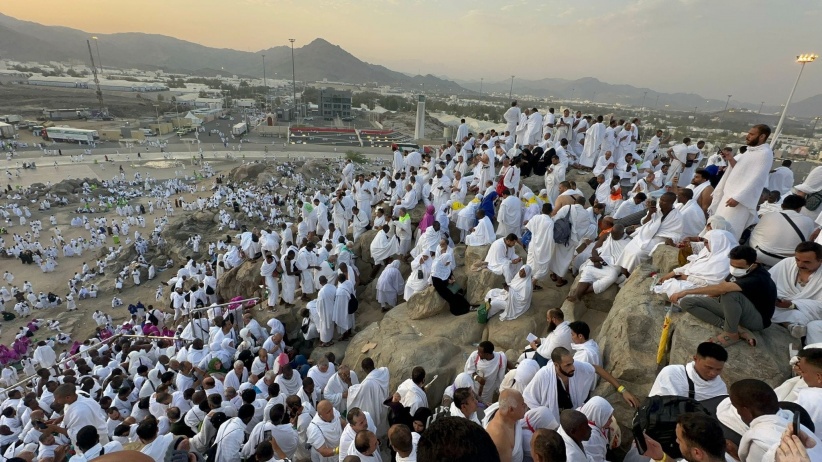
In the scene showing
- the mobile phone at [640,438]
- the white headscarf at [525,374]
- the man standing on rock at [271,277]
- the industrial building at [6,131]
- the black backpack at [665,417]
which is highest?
the black backpack at [665,417]

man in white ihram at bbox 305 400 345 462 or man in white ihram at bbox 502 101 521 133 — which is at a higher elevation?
man in white ihram at bbox 502 101 521 133

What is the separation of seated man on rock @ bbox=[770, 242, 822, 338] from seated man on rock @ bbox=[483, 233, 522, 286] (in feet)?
11.8

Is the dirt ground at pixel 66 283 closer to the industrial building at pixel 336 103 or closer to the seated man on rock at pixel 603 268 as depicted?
the seated man on rock at pixel 603 268

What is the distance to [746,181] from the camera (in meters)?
5.34

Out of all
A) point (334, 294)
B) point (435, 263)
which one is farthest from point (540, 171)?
point (334, 294)

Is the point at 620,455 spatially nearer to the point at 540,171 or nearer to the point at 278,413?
the point at 278,413

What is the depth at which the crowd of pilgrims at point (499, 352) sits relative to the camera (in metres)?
3.07

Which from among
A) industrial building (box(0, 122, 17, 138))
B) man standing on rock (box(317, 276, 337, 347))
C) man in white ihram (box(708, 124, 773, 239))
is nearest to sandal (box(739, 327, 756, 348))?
man in white ihram (box(708, 124, 773, 239))

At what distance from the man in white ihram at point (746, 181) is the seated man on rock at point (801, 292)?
4.95 ft

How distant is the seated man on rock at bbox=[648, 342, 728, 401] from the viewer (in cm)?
309

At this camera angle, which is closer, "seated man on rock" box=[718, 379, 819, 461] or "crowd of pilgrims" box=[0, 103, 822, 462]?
"seated man on rock" box=[718, 379, 819, 461]

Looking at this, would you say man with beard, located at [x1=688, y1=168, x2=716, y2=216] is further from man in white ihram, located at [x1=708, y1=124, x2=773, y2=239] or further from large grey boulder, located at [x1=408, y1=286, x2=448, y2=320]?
large grey boulder, located at [x1=408, y1=286, x2=448, y2=320]

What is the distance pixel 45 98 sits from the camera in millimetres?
75188

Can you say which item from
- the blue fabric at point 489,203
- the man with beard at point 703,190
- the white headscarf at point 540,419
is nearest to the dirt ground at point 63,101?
the blue fabric at point 489,203
